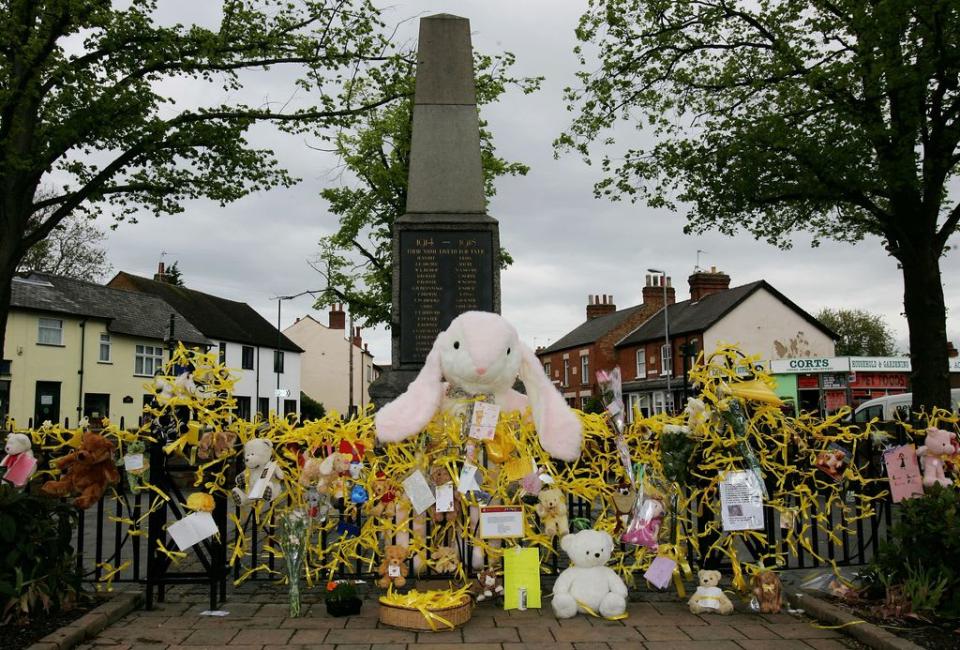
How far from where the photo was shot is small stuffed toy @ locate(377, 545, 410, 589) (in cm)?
476

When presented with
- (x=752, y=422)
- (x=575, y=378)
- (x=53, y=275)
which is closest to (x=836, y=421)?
(x=752, y=422)

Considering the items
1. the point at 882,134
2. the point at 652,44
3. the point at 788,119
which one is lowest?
the point at 882,134

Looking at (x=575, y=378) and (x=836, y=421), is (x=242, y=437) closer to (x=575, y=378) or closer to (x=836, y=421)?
(x=836, y=421)

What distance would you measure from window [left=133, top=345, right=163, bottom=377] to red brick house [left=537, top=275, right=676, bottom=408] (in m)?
20.3

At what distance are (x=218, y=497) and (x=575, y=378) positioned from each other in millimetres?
40179

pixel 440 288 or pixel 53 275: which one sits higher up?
pixel 53 275

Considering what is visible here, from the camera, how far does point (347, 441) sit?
4.94 metres

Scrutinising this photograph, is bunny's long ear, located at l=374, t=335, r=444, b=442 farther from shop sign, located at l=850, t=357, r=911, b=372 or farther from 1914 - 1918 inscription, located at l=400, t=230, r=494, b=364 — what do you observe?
shop sign, located at l=850, t=357, r=911, b=372

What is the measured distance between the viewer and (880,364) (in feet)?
104

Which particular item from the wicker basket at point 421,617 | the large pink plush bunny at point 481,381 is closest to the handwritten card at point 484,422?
the large pink plush bunny at point 481,381

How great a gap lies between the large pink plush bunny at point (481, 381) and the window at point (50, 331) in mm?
29499

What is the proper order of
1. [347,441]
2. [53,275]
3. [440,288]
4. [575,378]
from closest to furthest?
1. [347,441]
2. [440,288]
3. [53,275]
4. [575,378]

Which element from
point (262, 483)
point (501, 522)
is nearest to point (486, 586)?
point (501, 522)

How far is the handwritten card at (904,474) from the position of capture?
5402 mm
